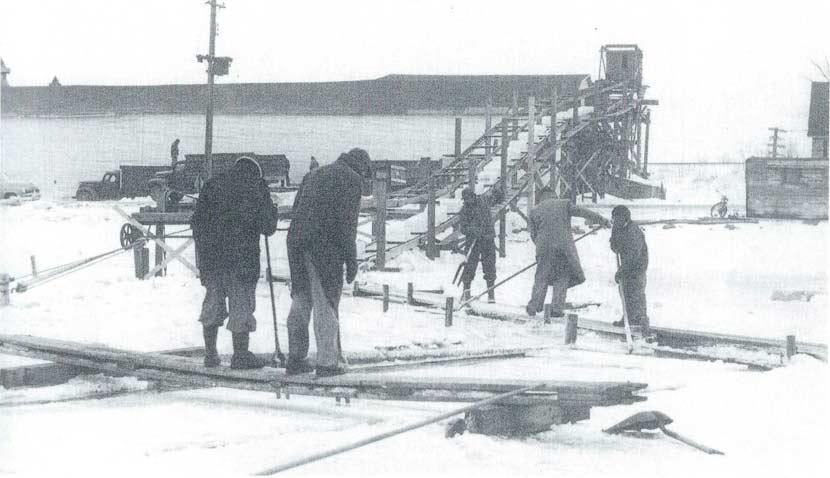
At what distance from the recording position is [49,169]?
40.1 metres

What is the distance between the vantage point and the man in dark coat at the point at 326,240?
21.5ft

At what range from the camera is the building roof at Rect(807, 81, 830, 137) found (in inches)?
1458

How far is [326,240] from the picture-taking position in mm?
6570

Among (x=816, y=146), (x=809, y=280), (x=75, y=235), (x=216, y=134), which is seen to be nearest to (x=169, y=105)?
(x=216, y=134)

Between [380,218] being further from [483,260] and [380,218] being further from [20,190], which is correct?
[20,190]

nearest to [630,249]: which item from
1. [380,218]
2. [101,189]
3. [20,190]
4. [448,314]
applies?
[448,314]

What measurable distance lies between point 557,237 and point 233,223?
5680 mm

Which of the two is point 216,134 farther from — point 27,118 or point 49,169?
point 27,118

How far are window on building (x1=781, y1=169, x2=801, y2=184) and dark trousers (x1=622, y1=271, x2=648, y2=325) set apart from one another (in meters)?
20.6

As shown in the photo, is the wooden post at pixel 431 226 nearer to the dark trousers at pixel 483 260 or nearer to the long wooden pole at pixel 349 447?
the dark trousers at pixel 483 260

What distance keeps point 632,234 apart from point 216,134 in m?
29.8

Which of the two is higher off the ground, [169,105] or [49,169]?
[169,105]

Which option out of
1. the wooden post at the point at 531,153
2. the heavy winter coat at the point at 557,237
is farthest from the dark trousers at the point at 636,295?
the wooden post at the point at 531,153

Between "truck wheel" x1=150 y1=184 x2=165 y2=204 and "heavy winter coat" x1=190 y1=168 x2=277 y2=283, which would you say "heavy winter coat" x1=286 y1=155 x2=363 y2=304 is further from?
"truck wheel" x1=150 y1=184 x2=165 y2=204
